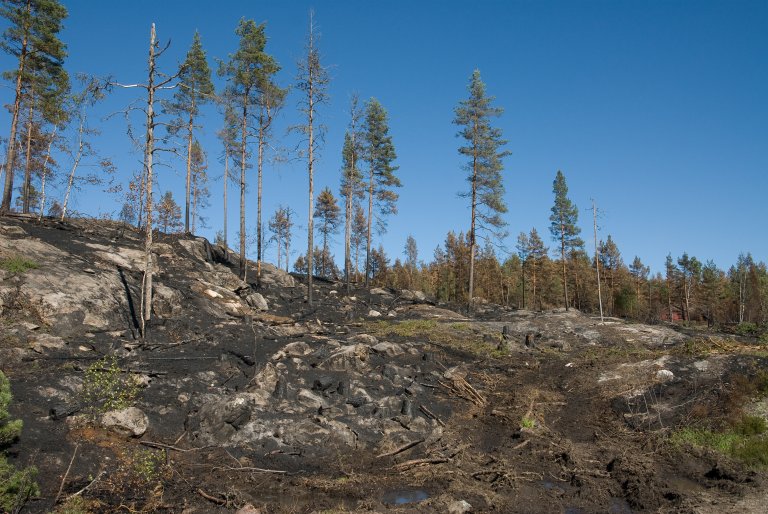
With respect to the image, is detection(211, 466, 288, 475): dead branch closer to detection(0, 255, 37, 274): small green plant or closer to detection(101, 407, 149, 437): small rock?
detection(101, 407, 149, 437): small rock

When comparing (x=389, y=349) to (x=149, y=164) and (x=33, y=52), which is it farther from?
(x=33, y=52)

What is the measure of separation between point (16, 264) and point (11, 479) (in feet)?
34.4

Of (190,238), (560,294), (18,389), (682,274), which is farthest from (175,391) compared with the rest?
(682,274)

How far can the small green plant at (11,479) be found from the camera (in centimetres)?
600

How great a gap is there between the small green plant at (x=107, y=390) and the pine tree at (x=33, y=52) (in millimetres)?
18080

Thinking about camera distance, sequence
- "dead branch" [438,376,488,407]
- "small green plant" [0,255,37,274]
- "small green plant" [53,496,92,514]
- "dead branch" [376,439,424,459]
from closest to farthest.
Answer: "small green plant" [53,496,92,514]
"dead branch" [376,439,424,459]
"dead branch" [438,376,488,407]
"small green plant" [0,255,37,274]

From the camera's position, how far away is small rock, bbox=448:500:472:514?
7.60 meters

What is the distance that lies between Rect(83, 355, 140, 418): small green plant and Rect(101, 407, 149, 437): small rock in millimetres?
132

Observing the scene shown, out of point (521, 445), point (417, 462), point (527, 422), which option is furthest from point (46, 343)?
point (527, 422)

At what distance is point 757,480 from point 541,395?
592cm

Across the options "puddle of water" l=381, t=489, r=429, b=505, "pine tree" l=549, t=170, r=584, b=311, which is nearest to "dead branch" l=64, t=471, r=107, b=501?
"puddle of water" l=381, t=489, r=429, b=505

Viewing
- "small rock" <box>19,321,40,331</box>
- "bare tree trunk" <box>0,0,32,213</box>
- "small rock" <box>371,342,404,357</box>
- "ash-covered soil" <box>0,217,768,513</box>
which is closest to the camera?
"ash-covered soil" <box>0,217,768,513</box>

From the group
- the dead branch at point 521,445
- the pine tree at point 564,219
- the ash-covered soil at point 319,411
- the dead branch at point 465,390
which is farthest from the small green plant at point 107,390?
the pine tree at point 564,219

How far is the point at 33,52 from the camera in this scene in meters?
24.7
